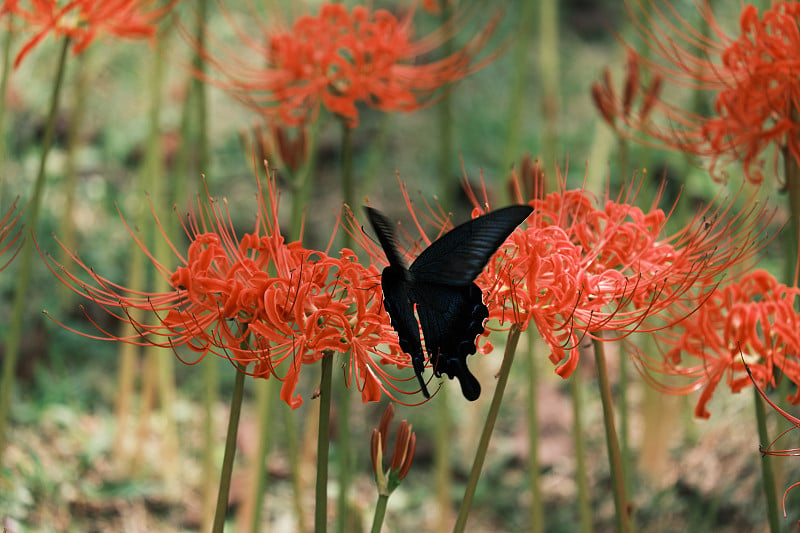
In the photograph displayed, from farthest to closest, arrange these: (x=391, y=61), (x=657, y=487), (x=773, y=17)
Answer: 1. (x=657, y=487)
2. (x=391, y=61)
3. (x=773, y=17)

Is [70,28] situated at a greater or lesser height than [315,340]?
greater

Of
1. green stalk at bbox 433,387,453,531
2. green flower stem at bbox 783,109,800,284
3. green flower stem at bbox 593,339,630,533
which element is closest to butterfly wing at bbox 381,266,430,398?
green flower stem at bbox 593,339,630,533

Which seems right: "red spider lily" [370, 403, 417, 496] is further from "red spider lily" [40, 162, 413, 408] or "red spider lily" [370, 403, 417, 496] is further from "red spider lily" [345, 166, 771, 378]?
"red spider lily" [345, 166, 771, 378]

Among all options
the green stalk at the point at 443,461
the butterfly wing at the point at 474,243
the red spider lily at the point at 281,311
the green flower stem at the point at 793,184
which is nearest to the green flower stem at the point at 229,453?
the red spider lily at the point at 281,311

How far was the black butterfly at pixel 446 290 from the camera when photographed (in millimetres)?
1021

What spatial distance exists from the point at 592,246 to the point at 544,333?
19cm

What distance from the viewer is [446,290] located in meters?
1.09

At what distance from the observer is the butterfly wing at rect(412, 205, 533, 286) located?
40.0 inches

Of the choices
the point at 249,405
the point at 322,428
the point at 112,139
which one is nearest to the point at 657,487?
the point at 249,405

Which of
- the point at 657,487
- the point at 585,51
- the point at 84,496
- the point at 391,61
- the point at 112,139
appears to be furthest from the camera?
the point at 585,51

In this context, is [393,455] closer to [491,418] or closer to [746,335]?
[491,418]

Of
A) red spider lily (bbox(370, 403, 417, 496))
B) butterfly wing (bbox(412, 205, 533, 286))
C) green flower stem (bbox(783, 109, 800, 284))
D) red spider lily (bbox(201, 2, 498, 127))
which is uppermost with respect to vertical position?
red spider lily (bbox(201, 2, 498, 127))

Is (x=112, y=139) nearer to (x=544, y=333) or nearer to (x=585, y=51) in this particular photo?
(x=585, y=51)

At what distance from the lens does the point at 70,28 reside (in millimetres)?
1675
